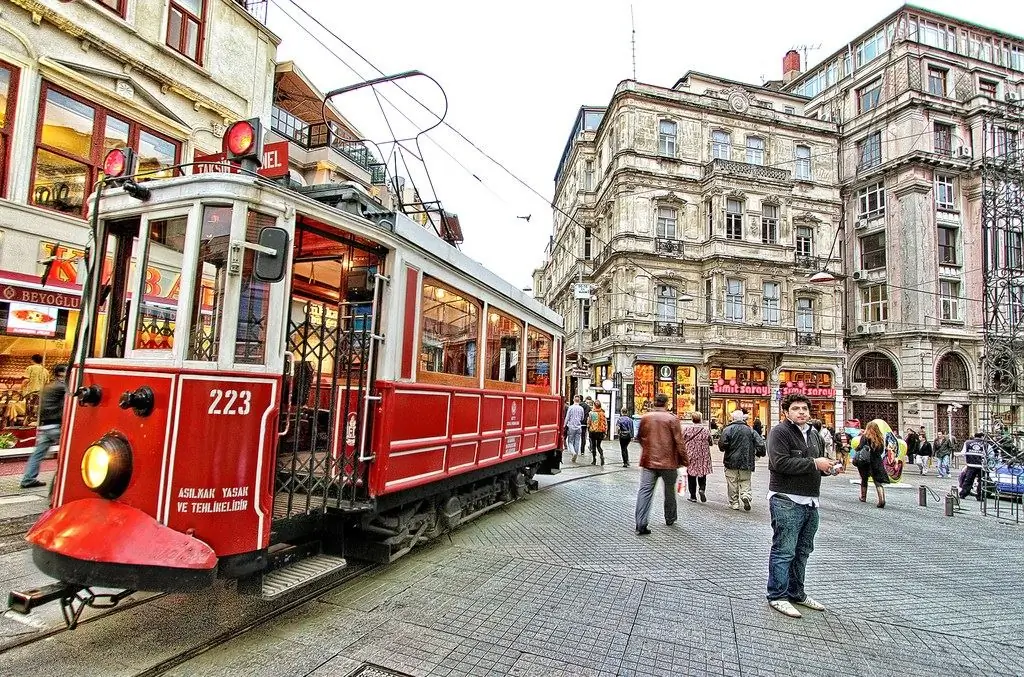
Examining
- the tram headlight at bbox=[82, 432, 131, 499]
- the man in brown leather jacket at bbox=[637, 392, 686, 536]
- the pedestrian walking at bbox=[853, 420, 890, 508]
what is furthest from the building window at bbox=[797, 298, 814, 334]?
the tram headlight at bbox=[82, 432, 131, 499]

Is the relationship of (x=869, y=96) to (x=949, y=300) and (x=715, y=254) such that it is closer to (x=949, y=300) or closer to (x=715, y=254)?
(x=949, y=300)

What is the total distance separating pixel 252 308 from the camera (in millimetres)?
3941

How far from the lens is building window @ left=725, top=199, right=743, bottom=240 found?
28625 mm

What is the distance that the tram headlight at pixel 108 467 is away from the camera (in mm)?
3521

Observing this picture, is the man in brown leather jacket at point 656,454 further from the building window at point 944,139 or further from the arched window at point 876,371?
the building window at point 944,139

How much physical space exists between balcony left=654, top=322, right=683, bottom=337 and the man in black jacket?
2292 centimetres

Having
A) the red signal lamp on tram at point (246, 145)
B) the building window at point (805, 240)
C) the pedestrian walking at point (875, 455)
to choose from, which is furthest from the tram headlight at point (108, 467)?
the building window at point (805, 240)

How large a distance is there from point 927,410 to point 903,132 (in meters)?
15.7

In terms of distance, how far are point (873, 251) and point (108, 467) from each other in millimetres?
38891

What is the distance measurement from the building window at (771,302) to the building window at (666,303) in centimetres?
477

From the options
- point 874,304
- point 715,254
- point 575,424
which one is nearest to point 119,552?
point 575,424

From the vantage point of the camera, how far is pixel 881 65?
33.1 metres

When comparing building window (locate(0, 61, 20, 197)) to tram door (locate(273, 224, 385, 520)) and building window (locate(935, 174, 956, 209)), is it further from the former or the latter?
building window (locate(935, 174, 956, 209))

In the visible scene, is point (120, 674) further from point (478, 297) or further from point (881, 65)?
point (881, 65)
